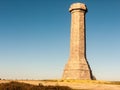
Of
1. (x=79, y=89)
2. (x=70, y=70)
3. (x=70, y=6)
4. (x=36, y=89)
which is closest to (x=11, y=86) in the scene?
(x=36, y=89)

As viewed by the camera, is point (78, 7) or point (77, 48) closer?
point (77, 48)

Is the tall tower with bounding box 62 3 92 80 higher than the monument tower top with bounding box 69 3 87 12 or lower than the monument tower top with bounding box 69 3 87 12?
lower

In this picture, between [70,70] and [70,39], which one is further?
[70,39]

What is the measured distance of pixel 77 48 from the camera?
137ft

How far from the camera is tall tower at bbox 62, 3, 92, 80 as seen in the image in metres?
40.0

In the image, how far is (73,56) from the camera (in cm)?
4147

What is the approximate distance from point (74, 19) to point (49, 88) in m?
23.9

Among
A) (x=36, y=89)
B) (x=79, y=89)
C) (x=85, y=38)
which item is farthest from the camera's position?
(x=85, y=38)

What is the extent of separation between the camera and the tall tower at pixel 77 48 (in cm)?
4002

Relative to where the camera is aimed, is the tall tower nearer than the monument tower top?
Yes

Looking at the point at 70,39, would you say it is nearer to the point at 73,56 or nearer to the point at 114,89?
the point at 73,56

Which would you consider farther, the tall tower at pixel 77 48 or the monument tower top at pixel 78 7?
the monument tower top at pixel 78 7

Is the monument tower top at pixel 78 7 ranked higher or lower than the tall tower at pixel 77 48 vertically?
higher

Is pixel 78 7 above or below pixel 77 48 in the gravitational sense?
above
